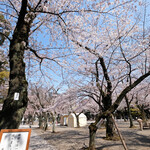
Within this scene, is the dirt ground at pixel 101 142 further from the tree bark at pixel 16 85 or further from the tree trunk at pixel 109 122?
the tree bark at pixel 16 85

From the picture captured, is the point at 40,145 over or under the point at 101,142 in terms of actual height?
under

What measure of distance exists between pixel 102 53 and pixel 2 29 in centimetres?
529

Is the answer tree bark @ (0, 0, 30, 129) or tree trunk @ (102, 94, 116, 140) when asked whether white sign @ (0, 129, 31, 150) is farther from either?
tree trunk @ (102, 94, 116, 140)

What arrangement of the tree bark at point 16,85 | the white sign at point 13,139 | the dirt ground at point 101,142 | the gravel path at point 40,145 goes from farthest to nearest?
1. the gravel path at point 40,145
2. the dirt ground at point 101,142
3. the tree bark at point 16,85
4. the white sign at point 13,139

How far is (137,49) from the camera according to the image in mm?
7773

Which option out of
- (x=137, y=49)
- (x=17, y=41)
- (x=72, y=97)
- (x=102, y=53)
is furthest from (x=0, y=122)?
(x=137, y=49)

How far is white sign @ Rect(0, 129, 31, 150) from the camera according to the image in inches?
86.9

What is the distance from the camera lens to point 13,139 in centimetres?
228

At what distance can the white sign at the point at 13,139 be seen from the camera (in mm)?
2207

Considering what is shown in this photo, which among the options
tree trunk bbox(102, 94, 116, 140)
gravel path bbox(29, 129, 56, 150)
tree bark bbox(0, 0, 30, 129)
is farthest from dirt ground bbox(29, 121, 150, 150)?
tree bark bbox(0, 0, 30, 129)

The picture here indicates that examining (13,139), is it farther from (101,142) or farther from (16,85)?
(101,142)

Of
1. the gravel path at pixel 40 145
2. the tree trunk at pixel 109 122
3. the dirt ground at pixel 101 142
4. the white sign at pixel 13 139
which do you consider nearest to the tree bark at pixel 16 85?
the white sign at pixel 13 139

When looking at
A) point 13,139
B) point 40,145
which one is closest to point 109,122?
point 40,145

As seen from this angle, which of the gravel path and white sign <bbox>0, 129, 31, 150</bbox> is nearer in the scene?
white sign <bbox>0, 129, 31, 150</bbox>
